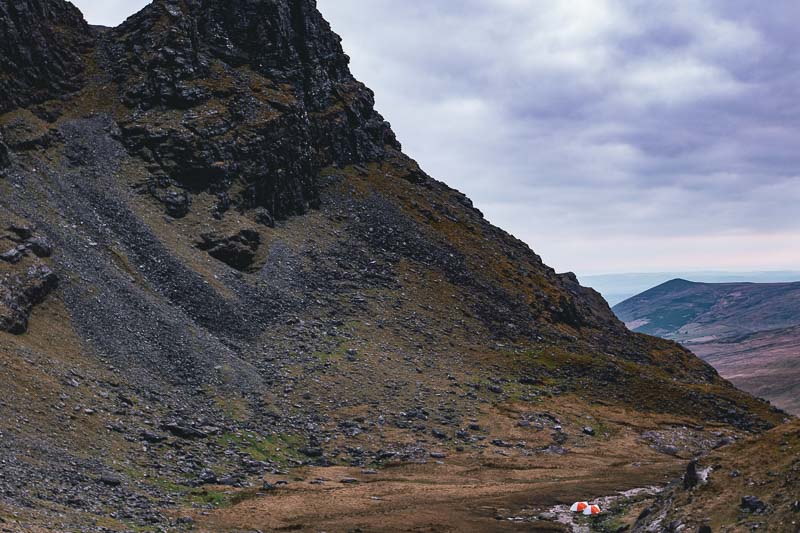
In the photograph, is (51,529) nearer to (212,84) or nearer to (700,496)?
(700,496)

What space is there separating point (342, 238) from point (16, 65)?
6515 cm

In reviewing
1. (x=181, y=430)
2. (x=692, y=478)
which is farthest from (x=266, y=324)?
(x=692, y=478)

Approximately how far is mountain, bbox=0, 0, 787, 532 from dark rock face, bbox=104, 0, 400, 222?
54 cm

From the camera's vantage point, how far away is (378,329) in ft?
362

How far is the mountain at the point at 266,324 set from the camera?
60031 mm

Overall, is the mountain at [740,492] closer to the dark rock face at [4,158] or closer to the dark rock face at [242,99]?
the dark rock face at [242,99]

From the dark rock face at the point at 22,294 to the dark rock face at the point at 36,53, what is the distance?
50.4 m

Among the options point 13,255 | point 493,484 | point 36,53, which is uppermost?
point 36,53

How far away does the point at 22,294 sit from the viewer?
75625 mm

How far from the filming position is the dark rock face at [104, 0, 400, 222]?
126 metres

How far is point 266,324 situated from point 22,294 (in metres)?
33.6

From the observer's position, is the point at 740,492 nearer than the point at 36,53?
Yes

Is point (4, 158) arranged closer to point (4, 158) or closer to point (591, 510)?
point (4, 158)

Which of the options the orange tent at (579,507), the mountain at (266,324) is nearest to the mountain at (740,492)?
the orange tent at (579,507)
